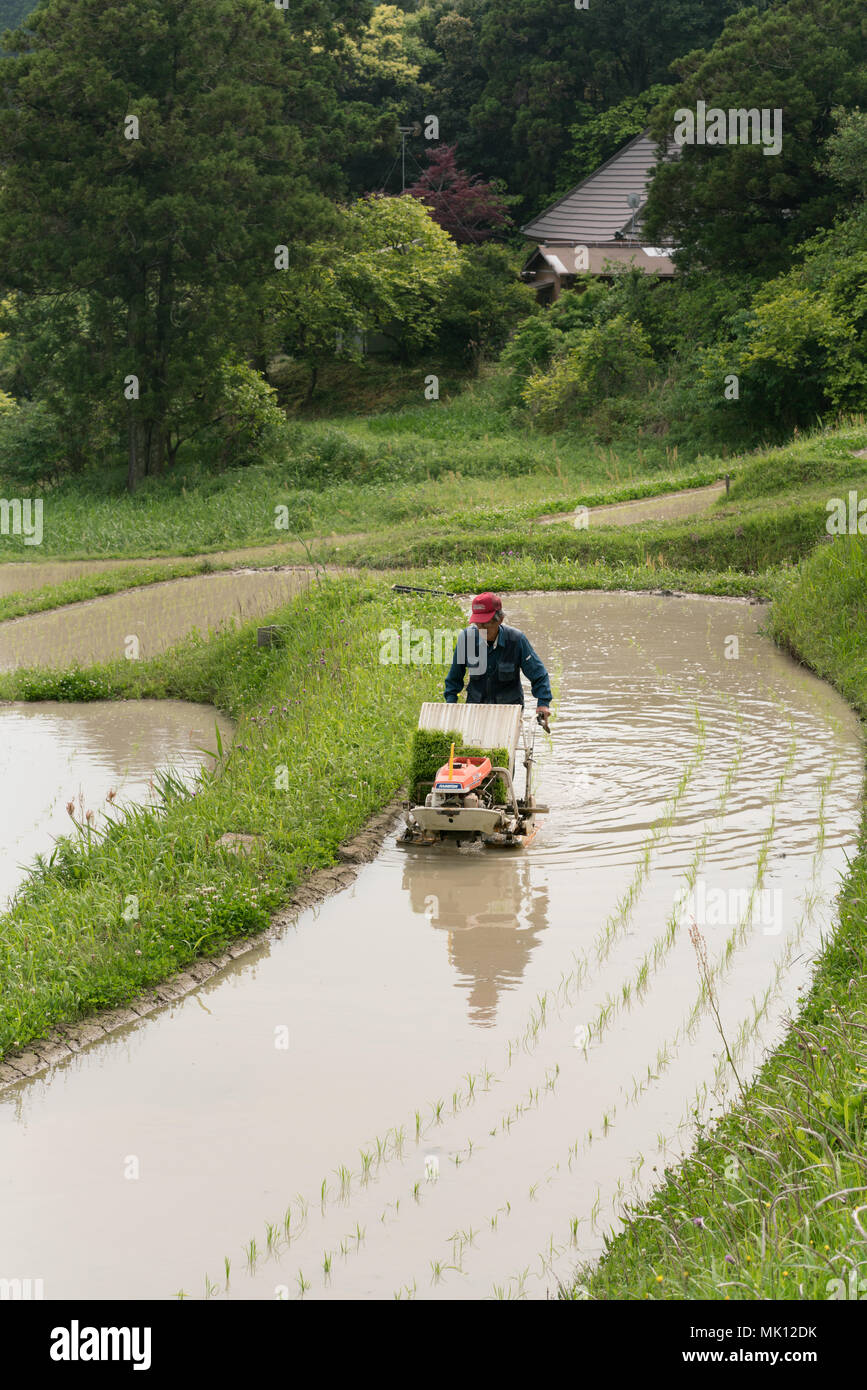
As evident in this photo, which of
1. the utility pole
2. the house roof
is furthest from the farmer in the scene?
the utility pole

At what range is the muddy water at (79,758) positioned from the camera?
10.3 m

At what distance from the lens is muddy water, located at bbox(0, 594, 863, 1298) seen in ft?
15.3

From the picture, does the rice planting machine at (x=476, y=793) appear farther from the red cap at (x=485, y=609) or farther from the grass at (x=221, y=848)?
the grass at (x=221, y=848)

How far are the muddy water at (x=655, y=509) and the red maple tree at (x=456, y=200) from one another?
20.4 m

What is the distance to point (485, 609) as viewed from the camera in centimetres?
917

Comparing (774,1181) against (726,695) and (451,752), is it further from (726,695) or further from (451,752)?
(726,695)

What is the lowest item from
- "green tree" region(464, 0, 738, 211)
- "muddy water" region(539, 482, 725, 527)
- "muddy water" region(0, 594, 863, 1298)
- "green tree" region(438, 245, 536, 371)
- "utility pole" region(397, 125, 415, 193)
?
"muddy water" region(0, 594, 863, 1298)

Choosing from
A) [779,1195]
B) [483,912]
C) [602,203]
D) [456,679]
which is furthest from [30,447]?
[779,1195]

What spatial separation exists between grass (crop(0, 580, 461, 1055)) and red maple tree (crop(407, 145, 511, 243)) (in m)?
31.7

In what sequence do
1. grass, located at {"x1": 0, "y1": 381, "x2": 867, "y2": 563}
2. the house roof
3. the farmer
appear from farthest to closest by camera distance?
1. the house roof
2. grass, located at {"x1": 0, "y1": 381, "x2": 867, "y2": 563}
3. the farmer

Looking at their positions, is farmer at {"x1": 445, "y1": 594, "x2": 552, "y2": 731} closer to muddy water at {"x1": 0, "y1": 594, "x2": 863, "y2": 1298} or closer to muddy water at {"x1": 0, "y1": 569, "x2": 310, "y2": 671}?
muddy water at {"x1": 0, "y1": 594, "x2": 863, "y2": 1298}

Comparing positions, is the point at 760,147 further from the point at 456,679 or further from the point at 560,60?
the point at 456,679

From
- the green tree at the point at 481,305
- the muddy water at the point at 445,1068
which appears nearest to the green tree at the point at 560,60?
the green tree at the point at 481,305

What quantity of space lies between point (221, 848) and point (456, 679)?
2096mm
